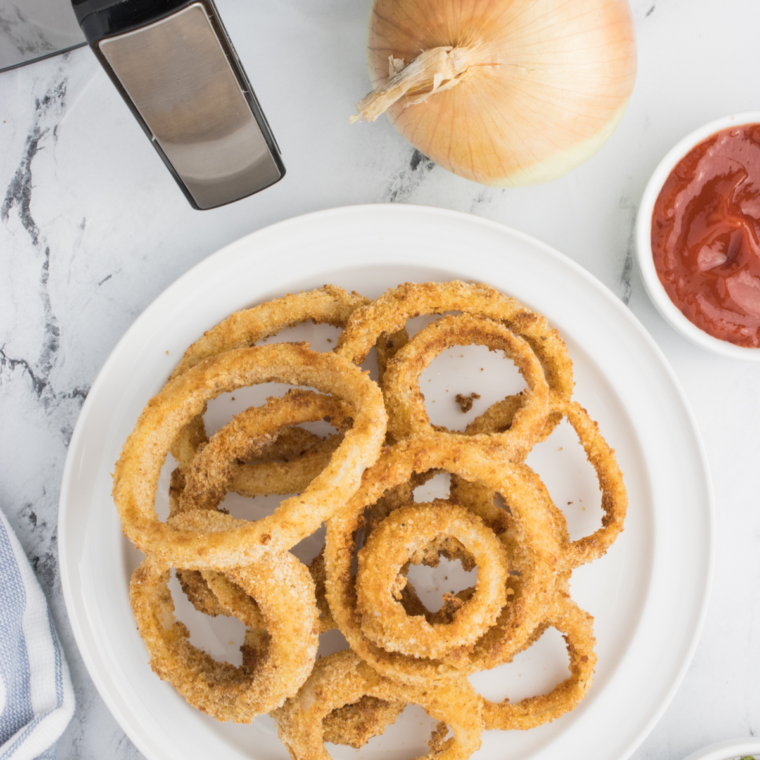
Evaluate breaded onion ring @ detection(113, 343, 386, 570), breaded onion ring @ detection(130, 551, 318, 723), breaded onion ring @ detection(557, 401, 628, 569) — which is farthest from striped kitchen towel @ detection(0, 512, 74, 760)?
breaded onion ring @ detection(557, 401, 628, 569)

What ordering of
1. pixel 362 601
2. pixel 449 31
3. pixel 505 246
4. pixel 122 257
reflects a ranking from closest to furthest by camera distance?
pixel 449 31 → pixel 362 601 → pixel 505 246 → pixel 122 257

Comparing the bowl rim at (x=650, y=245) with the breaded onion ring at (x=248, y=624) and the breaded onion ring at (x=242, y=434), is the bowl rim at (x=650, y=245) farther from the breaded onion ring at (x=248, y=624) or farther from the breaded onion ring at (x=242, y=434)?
the breaded onion ring at (x=248, y=624)

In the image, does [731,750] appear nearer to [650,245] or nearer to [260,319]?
[650,245]

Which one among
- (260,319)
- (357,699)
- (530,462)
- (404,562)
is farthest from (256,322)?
(357,699)

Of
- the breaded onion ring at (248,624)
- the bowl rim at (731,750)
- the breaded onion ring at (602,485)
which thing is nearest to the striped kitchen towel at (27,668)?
the breaded onion ring at (248,624)

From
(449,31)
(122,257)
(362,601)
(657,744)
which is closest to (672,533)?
(657,744)

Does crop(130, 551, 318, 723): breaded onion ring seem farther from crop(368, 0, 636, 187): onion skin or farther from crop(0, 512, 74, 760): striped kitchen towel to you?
crop(368, 0, 636, 187): onion skin

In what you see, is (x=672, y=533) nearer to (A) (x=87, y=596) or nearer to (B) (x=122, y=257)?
(A) (x=87, y=596)
